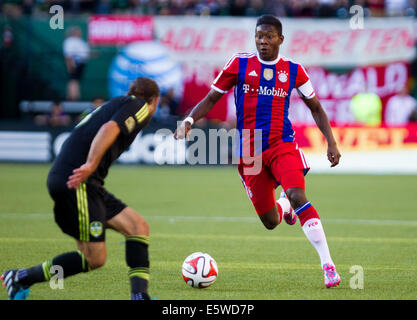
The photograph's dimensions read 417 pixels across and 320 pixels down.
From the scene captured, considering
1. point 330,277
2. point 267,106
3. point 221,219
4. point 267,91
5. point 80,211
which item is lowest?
point 221,219

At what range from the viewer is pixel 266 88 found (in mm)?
8078

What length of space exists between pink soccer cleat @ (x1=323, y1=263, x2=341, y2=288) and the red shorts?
867 mm

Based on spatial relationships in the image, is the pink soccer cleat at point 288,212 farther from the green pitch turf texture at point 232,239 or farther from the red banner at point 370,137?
the red banner at point 370,137

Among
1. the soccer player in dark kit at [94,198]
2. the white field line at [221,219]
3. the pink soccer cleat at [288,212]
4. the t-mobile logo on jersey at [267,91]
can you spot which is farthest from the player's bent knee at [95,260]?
the white field line at [221,219]

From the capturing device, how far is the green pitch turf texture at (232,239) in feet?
23.6

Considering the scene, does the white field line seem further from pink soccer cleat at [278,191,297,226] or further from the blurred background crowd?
the blurred background crowd

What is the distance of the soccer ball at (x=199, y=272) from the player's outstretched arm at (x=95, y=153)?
174cm

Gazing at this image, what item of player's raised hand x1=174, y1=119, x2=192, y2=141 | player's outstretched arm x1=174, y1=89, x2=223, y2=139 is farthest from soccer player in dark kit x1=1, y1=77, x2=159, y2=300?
player's outstretched arm x1=174, y1=89, x2=223, y2=139

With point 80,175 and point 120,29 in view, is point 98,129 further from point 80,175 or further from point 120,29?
point 120,29

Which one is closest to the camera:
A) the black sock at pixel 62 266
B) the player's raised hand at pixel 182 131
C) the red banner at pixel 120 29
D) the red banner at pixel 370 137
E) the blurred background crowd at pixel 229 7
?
the black sock at pixel 62 266

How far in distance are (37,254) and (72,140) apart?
3127 mm

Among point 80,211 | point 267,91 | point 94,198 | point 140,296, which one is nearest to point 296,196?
point 267,91

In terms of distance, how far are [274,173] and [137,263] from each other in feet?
7.26

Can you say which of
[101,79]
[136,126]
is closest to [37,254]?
[136,126]
